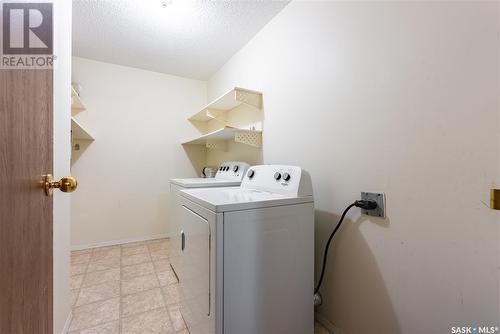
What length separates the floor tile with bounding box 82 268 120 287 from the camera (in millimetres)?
1942

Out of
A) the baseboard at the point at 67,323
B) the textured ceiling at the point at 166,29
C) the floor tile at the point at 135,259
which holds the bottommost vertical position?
the floor tile at the point at 135,259

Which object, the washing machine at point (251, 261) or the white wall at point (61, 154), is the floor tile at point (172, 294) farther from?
the white wall at point (61, 154)

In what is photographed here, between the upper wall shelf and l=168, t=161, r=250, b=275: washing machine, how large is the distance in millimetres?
604

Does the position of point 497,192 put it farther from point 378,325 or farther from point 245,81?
point 245,81

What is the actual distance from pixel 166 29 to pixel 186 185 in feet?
4.89

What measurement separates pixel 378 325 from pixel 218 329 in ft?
2.74

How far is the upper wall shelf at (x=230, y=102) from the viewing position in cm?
201

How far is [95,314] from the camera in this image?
1531 mm

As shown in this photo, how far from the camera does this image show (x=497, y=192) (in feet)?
2.57

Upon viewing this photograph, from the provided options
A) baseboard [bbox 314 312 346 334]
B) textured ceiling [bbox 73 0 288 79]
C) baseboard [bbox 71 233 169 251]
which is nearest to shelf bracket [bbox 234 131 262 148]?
textured ceiling [bbox 73 0 288 79]

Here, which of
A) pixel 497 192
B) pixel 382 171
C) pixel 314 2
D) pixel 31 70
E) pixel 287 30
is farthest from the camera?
pixel 287 30

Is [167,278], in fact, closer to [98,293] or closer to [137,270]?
[137,270]

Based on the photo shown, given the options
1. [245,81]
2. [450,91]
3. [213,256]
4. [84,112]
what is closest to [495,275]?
[450,91]

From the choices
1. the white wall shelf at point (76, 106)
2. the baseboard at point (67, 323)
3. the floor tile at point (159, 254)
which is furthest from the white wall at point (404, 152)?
the white wall shelf at point (76, 106)
